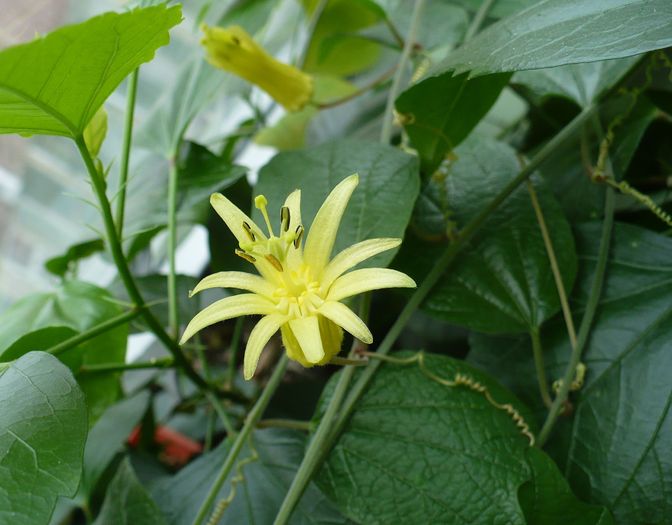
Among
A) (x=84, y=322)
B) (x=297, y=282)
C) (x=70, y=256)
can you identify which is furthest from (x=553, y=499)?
(x=70, y=256)

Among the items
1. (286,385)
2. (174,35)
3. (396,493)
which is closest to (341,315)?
(396,493)

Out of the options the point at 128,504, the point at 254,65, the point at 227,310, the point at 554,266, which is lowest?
the point at 128,504

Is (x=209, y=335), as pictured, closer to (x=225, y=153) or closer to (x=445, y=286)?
(x=225, y=153)

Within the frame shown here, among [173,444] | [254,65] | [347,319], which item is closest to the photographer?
[347,319]

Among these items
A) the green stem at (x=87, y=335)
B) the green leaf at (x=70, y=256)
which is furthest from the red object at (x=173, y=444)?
the green stem at (x=87, y=335)

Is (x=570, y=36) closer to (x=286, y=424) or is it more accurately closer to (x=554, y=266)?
(x=554, y=266)
